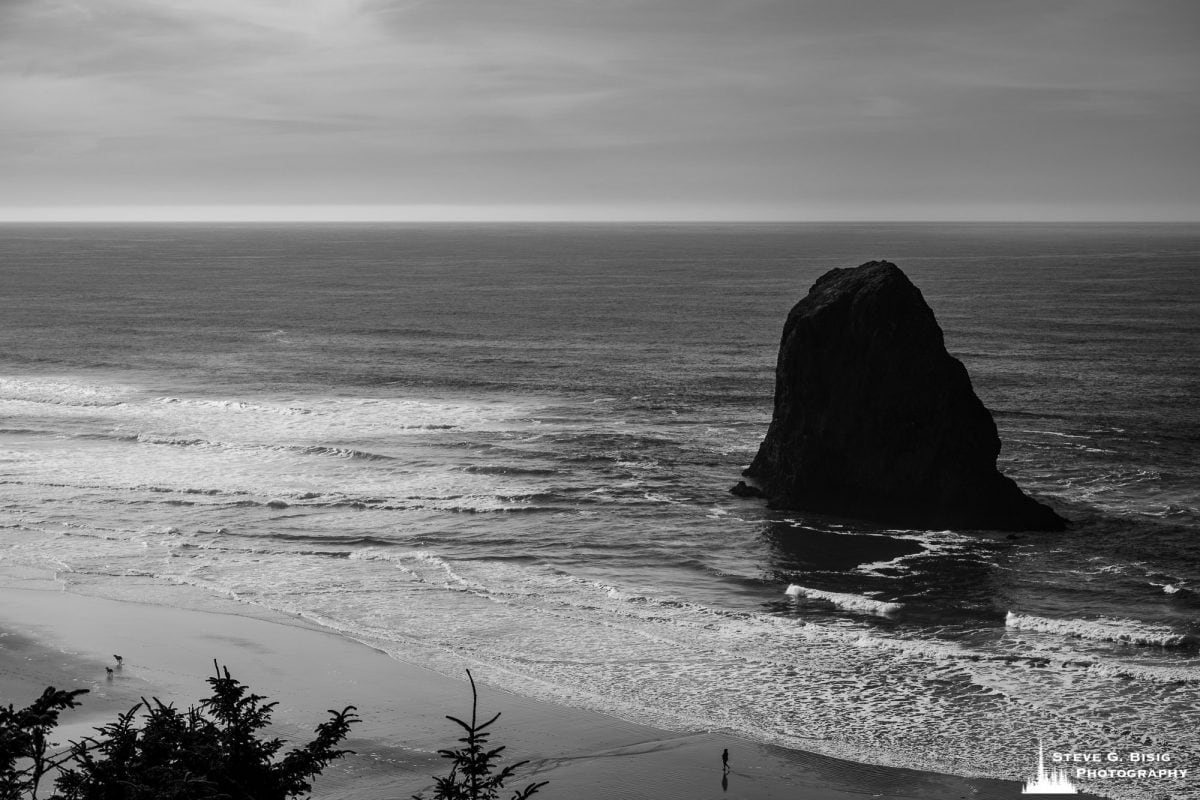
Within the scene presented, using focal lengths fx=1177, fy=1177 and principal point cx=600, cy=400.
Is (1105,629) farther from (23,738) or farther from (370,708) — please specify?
(23,738)

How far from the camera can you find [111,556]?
138 feet

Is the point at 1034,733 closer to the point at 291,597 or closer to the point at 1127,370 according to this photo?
the point at 291,597

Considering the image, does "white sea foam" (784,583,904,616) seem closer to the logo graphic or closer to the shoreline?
the shoreline

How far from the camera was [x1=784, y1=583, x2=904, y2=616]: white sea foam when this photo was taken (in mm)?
36531

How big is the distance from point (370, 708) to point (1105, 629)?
827 inches

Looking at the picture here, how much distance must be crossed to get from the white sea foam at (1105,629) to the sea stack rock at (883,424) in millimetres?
9985

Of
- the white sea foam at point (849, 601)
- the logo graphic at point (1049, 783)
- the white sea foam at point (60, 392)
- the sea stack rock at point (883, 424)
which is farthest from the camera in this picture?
the white sea foam at point (60, 392)

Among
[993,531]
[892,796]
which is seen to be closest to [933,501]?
[993,531]

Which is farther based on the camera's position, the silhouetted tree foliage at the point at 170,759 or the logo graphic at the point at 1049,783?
the logo graphic at the point at 1049,783

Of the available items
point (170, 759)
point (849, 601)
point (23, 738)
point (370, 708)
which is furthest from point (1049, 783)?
point (23, 738)

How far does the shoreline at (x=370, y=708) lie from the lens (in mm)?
25469

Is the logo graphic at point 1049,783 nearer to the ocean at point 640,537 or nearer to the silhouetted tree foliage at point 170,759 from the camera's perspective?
the ocean at point 640,537

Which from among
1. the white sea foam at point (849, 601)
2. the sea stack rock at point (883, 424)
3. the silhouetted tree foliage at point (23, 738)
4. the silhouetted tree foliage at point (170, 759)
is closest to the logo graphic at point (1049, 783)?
the white sea foam at point (849, 601)

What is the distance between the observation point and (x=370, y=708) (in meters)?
29.5
